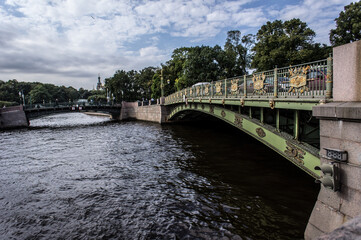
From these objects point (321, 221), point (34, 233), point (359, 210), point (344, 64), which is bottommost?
point (34, 233)

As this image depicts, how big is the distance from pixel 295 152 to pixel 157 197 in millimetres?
5030

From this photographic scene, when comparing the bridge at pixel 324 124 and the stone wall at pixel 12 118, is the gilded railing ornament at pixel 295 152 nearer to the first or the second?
the bridge at pixel 324 124

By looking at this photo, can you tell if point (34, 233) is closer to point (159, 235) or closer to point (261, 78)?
point (159, 235)

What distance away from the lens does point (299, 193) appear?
756cm

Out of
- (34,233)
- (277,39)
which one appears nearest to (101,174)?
(34,233)

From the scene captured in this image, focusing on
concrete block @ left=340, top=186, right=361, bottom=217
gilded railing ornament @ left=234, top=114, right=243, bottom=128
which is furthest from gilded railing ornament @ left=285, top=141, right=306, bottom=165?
gilded railing ornament @ left=234, top=114, right=243, bottom=128

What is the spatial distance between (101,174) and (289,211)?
820cm

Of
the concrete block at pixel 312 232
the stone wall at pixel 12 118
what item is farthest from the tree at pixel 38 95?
the concrete block at pixel 312 232

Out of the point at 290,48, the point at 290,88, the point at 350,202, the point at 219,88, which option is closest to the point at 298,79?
the point at 290,88

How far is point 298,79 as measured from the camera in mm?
6910

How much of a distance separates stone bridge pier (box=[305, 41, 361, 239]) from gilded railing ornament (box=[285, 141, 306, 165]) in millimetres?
2488

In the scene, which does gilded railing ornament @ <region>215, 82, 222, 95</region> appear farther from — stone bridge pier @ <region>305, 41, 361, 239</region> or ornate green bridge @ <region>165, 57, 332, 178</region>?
stone bridge pier @ <region>305, 41, 361, 239</region>

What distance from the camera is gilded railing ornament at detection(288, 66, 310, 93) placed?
667 centimetres

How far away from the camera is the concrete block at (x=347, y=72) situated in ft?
14.8
